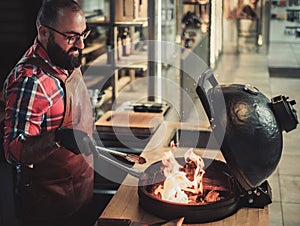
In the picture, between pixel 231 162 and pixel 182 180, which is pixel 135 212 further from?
pixel 231 162

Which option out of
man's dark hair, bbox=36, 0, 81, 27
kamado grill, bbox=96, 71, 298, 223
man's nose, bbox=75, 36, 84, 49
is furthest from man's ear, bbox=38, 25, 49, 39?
kamado grill, bbox=96, 71, 298, 223

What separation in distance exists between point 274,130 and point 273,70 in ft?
30.5

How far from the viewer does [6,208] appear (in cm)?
356

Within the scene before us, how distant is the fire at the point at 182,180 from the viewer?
231 centimetres

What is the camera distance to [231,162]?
2105 mm

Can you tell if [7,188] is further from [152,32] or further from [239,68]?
[239,68]

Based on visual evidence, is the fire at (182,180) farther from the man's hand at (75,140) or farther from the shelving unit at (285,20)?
the shelving unit at (285,20)

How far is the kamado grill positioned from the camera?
2.07 m

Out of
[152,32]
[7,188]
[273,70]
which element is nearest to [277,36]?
[273,70]

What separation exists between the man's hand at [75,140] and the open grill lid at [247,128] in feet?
1.56

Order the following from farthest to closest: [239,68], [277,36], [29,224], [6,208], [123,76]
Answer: [277,36]
[239,68]
[123,76]
[6,208]
[29,224]

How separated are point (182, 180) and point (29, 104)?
75 centimetres

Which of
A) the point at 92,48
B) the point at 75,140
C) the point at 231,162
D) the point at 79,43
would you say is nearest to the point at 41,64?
the point at 79,43

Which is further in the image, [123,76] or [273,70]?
[273,70]
